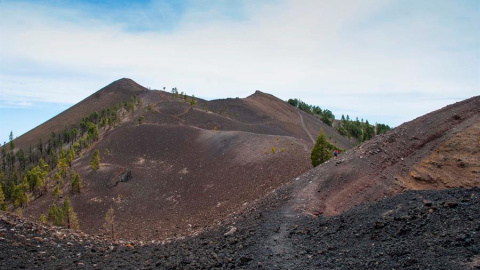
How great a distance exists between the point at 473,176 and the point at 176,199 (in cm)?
2731

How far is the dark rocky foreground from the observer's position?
8.86 m

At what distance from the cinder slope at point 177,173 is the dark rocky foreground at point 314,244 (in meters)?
8.50

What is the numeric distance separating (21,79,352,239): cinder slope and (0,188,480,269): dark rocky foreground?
27.9 feet

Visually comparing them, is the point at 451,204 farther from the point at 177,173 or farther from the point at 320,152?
the point at 177,173

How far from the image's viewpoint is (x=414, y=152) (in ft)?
63.5

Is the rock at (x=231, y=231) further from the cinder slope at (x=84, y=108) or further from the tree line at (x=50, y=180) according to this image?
the cinder slope at (x=84, y=108)

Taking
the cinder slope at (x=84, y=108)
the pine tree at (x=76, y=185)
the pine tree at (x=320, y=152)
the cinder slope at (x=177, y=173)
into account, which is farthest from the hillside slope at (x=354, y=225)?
the cinder slope at (x=84, y=108)

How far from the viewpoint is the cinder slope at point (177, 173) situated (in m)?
29.8

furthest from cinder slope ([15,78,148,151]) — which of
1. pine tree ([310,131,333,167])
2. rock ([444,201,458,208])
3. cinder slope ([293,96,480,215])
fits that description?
rock ([444,201,458,208])

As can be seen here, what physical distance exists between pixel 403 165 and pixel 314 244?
939cm

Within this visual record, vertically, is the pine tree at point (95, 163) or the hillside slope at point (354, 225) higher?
the pine tree at point (95, 163)

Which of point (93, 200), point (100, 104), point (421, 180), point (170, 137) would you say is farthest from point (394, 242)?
point (100, 104)

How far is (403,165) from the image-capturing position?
728 inches

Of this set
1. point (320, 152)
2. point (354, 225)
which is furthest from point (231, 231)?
point (320, 152)
